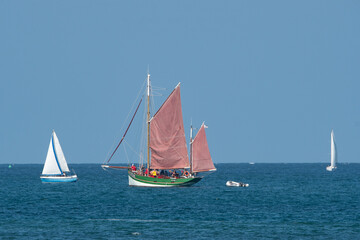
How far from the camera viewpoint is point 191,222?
6044cm

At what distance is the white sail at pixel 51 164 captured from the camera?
12156cm

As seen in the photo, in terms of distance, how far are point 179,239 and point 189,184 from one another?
55130 millimetres

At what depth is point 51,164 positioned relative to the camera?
12344 centimetres

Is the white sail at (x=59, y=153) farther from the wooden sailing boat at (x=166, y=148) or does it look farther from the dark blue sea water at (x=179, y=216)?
the dark blue sea water at (x=179, y=216)

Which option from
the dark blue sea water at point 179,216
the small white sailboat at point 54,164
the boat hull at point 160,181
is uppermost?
the small white sailboat at point 54,164

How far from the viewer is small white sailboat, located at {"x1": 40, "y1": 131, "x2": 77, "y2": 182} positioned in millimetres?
121750

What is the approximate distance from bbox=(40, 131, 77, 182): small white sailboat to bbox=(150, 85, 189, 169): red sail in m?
28.1

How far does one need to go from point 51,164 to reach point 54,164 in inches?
23.6

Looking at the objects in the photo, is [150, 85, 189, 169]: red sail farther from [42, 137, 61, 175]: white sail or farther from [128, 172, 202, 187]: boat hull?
[42, 137, 61, 175]: white sail

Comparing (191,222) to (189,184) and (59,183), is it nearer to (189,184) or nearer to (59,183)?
(189,184)

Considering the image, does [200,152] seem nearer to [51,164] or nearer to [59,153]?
[59,153]

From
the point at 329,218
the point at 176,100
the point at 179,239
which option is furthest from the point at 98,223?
the point at 176,100

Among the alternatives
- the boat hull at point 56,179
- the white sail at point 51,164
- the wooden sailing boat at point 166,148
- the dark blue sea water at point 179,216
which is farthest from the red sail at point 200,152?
the boat hull at point 56,179

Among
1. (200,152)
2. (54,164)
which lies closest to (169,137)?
(200,152)
